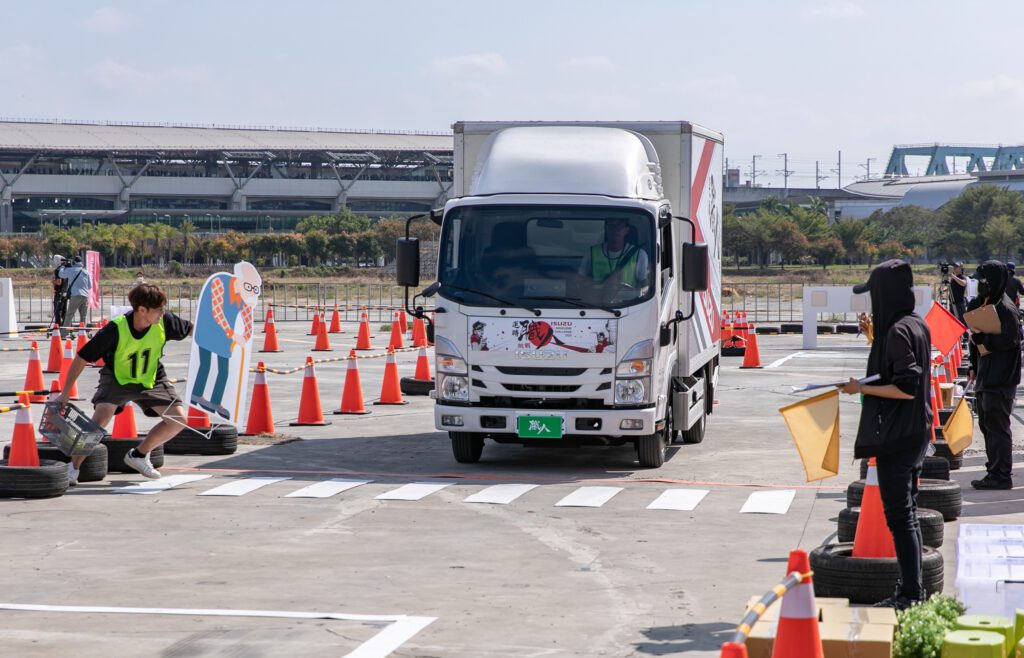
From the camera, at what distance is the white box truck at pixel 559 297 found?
14.1m

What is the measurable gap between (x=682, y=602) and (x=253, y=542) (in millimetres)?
3542

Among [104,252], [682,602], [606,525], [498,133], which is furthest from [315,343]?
[104,252]

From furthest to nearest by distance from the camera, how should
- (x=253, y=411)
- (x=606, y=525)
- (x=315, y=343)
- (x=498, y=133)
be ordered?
1. (x=315, y=343)
2. (x=253, y=411)
3. (x=498, y=133)
4. (x=606, y=525)

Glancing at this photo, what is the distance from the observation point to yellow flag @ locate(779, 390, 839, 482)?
833 cm

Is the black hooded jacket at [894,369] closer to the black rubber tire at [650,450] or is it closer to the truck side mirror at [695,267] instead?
the truck side mirror at [695,267]

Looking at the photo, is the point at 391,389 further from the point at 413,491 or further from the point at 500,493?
the point at 500,493

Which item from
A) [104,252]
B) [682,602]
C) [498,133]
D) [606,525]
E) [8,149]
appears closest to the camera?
[682,602]

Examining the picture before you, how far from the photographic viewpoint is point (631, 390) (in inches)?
555

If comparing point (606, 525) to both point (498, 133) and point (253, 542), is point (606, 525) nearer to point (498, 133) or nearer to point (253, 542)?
point (253, 542)

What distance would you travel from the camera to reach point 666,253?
14.7 m

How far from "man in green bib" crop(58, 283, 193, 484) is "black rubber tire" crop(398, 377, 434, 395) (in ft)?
30.4

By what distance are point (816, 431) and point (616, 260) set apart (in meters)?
6.05

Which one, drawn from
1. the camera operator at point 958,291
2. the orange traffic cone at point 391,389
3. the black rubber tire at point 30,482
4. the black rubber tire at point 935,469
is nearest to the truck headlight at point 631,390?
the black rubber tire at point 935,469

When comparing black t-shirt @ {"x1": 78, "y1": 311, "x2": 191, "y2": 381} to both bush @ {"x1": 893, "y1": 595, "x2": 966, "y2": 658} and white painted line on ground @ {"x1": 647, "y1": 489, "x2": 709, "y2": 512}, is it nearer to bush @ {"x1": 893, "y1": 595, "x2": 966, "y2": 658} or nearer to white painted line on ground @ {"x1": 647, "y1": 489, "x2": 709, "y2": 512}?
white painted line on ground @ {"x1": 647, "y1": 489, "x2": 709, "y2": 512}
